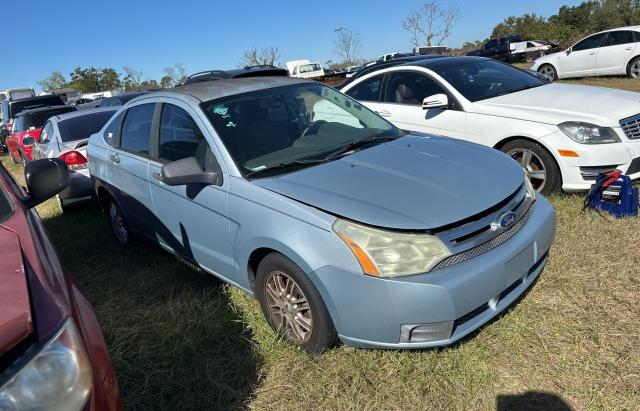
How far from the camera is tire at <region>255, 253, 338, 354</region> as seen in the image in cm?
259

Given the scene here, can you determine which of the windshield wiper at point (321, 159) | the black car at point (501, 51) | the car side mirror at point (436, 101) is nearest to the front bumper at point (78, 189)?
the windshield wiper at point (321, 159)

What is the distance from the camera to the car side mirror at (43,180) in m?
2.43

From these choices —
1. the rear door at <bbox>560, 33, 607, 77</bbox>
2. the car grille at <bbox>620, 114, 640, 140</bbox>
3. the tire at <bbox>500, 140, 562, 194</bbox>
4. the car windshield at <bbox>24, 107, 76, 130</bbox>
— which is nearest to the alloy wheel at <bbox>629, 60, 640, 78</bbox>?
the rear door at <bbox>560, 33, 607, 77</bbox>

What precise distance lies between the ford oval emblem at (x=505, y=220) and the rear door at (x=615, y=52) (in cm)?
1389

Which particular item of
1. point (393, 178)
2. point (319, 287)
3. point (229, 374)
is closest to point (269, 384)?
point (229, 374)

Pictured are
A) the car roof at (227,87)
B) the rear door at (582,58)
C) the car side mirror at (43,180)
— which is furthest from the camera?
the rear door at (582,58)

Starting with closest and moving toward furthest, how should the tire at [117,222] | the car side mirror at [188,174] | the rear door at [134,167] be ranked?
the car side mirror at [188,174], the rear door at [134,167], the tire at [117,222]

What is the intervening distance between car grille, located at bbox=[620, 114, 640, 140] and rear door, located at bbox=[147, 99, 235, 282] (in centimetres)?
376

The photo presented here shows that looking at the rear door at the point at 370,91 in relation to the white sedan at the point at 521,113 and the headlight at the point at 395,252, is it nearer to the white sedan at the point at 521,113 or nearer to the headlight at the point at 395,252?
the white sedan at the point at 521,113

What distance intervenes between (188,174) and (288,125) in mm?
866

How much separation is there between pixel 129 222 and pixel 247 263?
2126 mm

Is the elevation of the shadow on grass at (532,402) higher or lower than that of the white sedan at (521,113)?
lower

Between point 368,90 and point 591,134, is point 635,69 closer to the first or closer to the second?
point 368,90

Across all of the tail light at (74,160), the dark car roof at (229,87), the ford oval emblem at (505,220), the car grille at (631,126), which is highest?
the dark car roof at (229,87)
